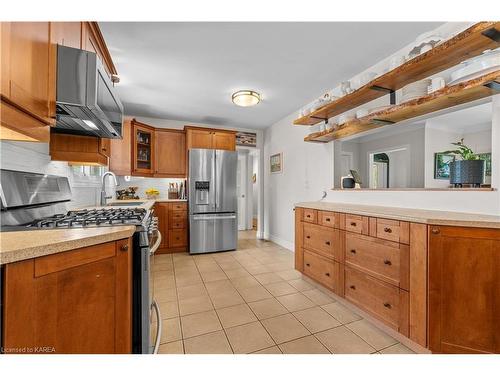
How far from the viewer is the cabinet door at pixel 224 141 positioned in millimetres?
4027

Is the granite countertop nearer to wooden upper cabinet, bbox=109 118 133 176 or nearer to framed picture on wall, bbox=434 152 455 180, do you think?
framed picture on wall, bbox=434 152 455 180

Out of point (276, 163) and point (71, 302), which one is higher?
point (276, 163)

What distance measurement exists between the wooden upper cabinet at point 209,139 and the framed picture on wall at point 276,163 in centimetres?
95

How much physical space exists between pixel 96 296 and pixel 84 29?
5.62 feet

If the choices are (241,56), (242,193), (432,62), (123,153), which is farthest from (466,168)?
(242,193)

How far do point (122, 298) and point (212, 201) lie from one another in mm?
2741

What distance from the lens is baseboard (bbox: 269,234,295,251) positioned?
4.02m

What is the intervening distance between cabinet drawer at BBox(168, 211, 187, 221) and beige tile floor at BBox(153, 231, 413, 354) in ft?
2.97

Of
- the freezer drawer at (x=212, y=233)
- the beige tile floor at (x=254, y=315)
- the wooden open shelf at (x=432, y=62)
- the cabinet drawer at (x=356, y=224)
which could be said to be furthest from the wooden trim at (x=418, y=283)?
the freezer drawer at (x=212, y=233)

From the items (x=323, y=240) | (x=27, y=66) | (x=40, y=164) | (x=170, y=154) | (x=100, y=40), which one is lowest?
(x=323, y=240)

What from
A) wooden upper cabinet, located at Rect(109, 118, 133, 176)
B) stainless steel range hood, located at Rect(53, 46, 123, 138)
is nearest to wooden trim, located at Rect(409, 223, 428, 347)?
stainless steel range hood, located at Rect(53, 46, 123, 138)

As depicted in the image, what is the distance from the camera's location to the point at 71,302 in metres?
0.92

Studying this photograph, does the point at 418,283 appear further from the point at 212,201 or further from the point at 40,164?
the point at 212,201

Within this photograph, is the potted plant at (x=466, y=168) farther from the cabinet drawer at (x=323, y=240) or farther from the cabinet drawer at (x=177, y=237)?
the cabinet drawer at (x=177, y=237)
